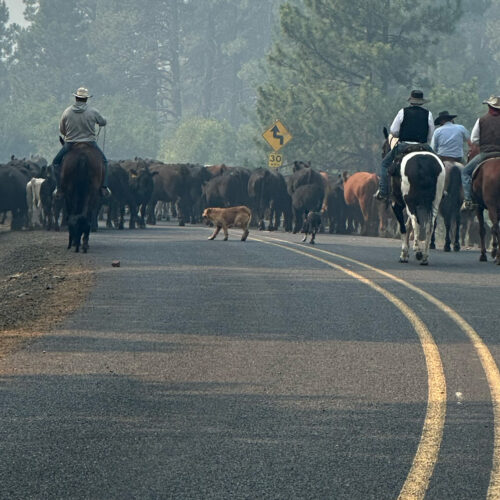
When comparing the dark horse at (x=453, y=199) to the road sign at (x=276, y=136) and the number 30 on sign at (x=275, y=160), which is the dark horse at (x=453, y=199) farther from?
the road sign at (x=276, y=136)

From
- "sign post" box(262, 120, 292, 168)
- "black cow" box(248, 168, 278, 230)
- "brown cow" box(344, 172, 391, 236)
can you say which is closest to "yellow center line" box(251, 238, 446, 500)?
"brown cow" box(344, 172, 391, 236)

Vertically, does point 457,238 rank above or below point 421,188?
below

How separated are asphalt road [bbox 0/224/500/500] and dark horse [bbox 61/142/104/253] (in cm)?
485

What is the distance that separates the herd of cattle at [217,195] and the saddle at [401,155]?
9.60 m

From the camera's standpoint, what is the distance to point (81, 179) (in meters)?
21.0

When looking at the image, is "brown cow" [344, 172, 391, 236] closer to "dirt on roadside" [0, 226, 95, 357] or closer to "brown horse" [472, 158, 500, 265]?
"dirt on roadside" [0, 226, 95, 357]

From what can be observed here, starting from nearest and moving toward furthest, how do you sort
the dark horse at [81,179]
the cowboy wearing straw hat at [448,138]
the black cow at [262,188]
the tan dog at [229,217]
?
the dark horse at [81,179] → the cowboy wearing straw hat at [448,138] → the tan dog at [229,217] → the black cow at [262,188]

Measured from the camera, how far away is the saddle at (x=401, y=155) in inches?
784

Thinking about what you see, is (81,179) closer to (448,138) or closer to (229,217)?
(229,217)

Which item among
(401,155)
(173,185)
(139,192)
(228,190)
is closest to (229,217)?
(401,155)

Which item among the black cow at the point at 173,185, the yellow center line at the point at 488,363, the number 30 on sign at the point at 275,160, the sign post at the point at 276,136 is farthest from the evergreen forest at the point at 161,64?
the yellow center line at the point at 488,363

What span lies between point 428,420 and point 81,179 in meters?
13.4

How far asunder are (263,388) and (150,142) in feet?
394

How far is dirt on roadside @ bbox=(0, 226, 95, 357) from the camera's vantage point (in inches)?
519
